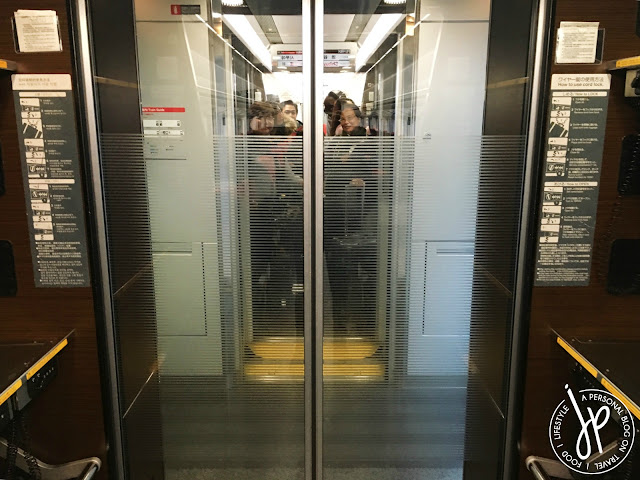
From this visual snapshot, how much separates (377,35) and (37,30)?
1.05m

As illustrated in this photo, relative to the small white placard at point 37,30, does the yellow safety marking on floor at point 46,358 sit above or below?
below

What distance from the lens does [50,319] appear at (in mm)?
1614

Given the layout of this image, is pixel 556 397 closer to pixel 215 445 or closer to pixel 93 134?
pixel 215 445

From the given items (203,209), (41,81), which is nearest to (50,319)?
(203,209)

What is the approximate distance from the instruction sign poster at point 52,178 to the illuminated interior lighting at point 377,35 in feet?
3.02

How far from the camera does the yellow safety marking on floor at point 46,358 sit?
138 cm

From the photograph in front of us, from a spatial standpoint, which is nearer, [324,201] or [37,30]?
[37,30]

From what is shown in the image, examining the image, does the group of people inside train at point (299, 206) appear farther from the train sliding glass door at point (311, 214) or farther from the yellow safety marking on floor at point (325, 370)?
the yellow safety marking on floor at point (325, 370)

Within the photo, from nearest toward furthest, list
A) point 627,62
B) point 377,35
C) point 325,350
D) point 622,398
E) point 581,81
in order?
1. point 622,398
2. point 627,62
3. point 581,81
4. point 377,35
5. point 325,350

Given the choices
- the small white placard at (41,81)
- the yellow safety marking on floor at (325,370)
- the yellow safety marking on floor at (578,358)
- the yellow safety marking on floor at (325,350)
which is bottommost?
the yellow safety marking on floor at (325,370)

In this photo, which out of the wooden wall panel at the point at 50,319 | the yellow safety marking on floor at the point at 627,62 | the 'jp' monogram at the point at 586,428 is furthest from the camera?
the 'jp' monogram at the point at 586,428

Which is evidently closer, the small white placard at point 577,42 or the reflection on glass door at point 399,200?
the small white placard at point 577,42

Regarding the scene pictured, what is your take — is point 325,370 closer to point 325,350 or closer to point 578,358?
point 325,350

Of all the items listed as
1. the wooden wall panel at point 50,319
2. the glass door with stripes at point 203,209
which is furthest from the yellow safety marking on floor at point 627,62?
the wooden wall panel at point 50,319
